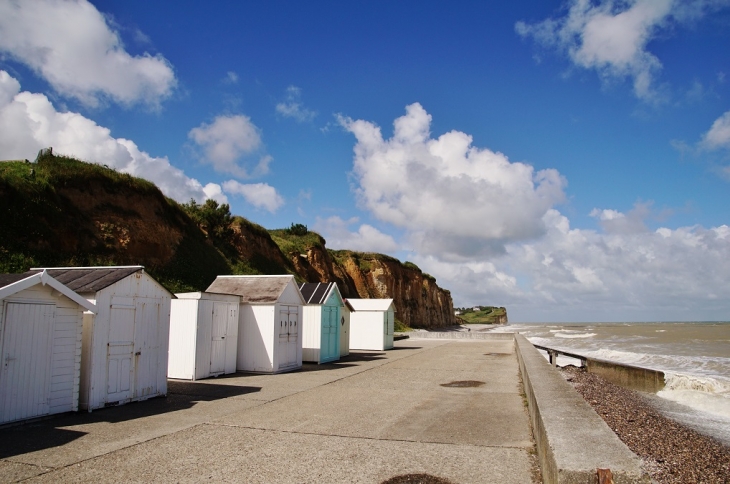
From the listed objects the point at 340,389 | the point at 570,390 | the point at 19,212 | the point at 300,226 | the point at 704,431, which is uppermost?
the point at 300,226

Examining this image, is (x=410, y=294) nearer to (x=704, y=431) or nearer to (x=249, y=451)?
(x=704, y=431)

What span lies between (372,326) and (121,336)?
20.2 metres

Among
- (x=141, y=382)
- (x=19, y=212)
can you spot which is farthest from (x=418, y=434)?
(x=19, y=212)

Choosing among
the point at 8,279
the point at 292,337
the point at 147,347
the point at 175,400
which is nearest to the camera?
the point at 8,279

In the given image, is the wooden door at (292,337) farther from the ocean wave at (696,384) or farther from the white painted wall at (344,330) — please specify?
the ocean wave at (696,384)

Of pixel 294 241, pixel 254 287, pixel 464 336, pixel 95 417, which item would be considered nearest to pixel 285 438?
pixel 95 417

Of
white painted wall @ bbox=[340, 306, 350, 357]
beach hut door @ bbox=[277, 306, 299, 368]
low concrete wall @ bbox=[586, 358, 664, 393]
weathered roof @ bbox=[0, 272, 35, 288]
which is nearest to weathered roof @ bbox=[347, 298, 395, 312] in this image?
white painted wall @ bbox=[340, 306, 350, 357]

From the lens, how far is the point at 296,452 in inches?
288

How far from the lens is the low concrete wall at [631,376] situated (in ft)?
67.8

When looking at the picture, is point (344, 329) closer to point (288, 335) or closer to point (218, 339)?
point (288, 335)

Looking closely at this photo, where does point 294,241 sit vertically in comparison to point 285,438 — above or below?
above

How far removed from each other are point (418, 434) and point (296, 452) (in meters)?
2.24

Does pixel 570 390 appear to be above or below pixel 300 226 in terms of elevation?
below

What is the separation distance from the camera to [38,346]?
30.0ft
